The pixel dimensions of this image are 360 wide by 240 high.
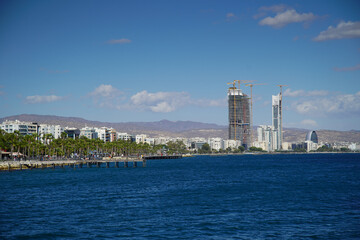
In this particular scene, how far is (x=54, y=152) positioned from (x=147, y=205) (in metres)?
120

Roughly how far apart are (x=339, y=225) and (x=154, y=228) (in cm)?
1367

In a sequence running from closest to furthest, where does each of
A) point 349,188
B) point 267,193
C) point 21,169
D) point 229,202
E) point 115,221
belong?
point 115,221 < point 229,202 < point 267,193 < point 349,188 < point 21,169

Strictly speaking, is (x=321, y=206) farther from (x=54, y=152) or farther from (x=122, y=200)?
(x=54, y=152)

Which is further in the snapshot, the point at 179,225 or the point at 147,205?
the point at 147,205

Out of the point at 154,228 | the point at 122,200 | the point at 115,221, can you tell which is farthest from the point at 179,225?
the point at 122,200

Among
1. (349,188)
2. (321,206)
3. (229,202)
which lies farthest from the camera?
(349,188)

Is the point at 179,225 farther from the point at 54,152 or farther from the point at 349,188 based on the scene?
the point at 54,152

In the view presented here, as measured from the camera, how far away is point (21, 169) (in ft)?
334

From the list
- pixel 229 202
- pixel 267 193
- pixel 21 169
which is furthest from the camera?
pixel 21 169

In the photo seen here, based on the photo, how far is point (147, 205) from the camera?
145 feet

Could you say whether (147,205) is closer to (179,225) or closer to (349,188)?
(179,225)

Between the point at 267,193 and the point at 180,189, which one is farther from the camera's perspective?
the point at 180,189

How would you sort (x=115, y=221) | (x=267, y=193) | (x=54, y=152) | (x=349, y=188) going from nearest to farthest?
1. (x=115, y=221)
2. (x=267, y=193)
3. (x=349, y=188)
4. (x=54, y=152)

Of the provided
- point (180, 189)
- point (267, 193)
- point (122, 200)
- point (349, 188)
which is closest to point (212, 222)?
point (122, 200)
